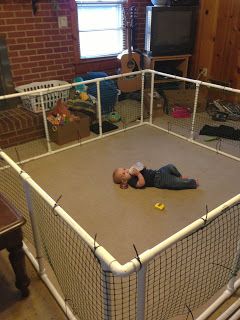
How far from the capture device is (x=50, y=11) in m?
3.35

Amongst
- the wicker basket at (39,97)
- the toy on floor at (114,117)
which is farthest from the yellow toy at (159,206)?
the toy on floor at (114,117)

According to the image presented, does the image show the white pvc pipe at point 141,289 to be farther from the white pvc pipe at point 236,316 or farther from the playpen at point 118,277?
the white pvc pipe at point 236,316

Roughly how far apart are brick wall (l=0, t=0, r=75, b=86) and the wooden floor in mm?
1167

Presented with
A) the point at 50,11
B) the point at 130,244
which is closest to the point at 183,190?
the point at 130,244

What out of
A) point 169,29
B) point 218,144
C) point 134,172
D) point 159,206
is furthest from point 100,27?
point 159,206

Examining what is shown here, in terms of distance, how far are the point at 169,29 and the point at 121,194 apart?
8.95ft

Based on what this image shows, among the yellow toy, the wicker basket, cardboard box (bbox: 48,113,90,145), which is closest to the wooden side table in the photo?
the yellow toy

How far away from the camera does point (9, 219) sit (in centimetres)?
135

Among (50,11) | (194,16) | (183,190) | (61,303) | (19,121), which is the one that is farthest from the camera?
(194,16)

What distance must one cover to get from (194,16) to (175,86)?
96 cm

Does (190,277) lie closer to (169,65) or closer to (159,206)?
(159,206)

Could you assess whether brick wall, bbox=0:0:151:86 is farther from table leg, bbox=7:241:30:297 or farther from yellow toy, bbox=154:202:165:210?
table leg, bbox=7:241:30:297

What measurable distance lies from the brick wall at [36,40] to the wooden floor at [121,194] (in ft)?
3.83

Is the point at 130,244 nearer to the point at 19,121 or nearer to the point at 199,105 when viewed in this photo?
the point at 19,121
